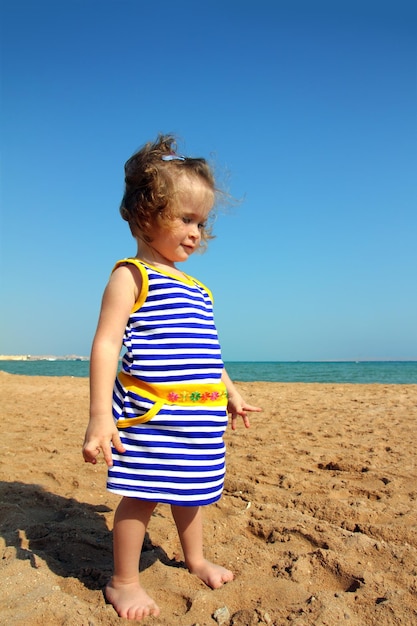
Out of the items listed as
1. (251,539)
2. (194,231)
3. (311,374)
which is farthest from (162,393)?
(311,374)

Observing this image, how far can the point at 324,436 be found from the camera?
5105 mm

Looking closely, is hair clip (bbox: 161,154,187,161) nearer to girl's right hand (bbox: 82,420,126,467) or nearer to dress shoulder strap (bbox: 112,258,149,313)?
dress shoulder strap (bbox: 112,258,149,313)

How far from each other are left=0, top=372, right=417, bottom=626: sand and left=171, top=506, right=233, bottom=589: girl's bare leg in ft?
0.17

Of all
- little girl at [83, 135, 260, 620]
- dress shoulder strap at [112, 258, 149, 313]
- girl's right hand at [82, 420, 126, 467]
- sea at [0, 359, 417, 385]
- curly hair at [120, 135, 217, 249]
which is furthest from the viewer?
sea at [0, 359, 417, 385]

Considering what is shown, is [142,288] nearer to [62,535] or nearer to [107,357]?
[107,357]

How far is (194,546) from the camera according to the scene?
2156mm

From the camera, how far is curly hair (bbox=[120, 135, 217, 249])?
2131mm

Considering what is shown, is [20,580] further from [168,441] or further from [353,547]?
[353,547]

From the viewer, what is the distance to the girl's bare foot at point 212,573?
2041mm

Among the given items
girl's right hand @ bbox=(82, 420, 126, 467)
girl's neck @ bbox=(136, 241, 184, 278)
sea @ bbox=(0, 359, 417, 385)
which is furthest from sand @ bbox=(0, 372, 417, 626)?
sea @ bbox=(0, 359, 417, 385)

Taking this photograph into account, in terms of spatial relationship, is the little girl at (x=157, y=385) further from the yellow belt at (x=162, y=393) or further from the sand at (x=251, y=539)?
the sand at (x=251, y=539)

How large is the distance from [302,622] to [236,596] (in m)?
0.32

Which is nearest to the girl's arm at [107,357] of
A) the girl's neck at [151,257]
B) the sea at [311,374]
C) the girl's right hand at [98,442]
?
the girl's right hand at [98,442]

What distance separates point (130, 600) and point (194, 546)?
15.3 inches
